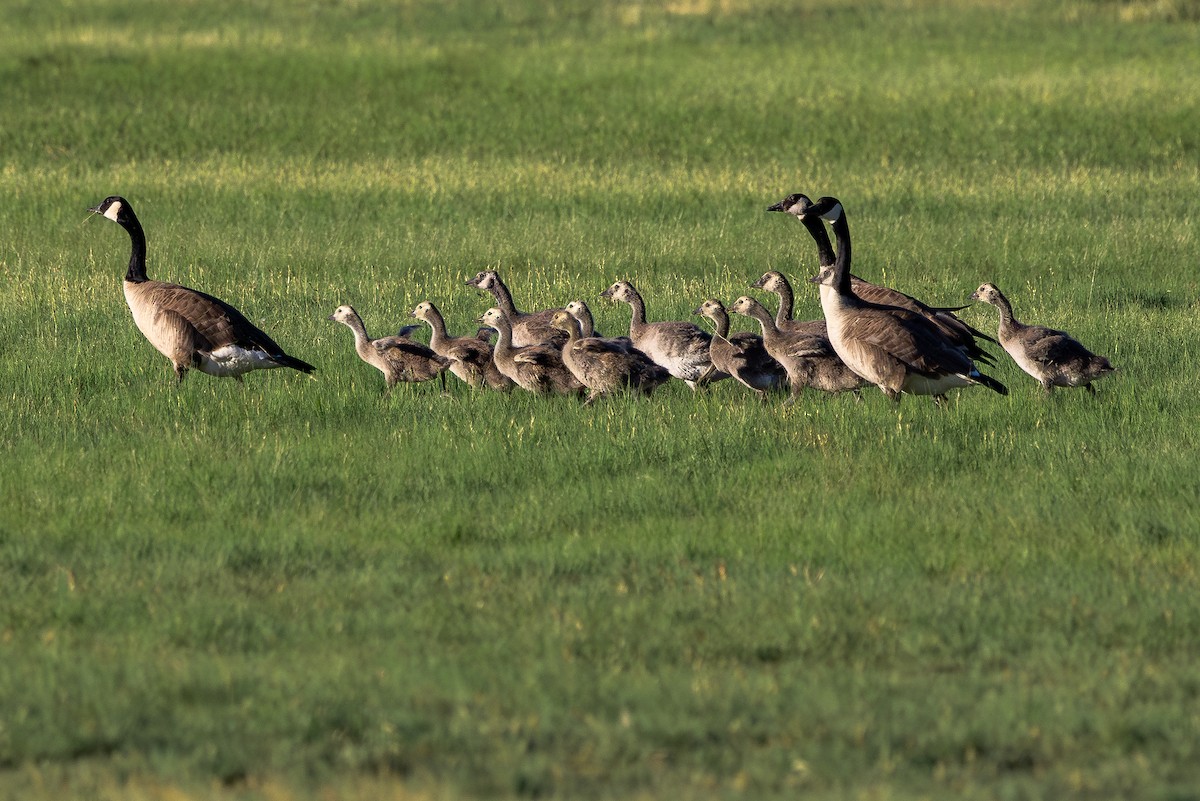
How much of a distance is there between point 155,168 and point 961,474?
25.3 m

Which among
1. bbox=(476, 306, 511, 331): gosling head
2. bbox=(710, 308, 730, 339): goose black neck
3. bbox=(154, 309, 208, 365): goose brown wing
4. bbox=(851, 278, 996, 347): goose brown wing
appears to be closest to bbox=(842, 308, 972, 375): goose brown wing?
bbox=(851, 278, 996, 347): goose brown wing

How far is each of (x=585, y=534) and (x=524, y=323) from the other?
6.37 m

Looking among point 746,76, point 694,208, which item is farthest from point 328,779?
point 746,76

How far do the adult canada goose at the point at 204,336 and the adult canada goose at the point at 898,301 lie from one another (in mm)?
4774

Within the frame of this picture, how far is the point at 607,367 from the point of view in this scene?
14.0 metres

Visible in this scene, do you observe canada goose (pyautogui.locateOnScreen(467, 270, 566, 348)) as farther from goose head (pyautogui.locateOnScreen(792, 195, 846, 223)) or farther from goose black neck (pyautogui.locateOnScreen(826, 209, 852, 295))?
goose black neck (pyautogui.locateOnScreen(826, 209, 852, 295))

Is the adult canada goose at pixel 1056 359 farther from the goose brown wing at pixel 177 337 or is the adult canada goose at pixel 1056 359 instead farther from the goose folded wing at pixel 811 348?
the goose brown wing at pixel 177 337

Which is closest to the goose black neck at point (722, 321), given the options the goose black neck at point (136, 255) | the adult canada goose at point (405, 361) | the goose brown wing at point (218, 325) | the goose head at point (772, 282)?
the goose head at point (772, 282)

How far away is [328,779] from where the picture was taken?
6.30m

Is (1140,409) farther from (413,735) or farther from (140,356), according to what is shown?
(140,356)

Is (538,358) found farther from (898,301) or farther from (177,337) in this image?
(898,301)

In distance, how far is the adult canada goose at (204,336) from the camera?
14.3 m

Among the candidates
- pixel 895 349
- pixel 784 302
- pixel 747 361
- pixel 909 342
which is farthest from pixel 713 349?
pixel 909 342

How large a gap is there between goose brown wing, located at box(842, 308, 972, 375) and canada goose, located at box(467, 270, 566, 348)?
3.23m
